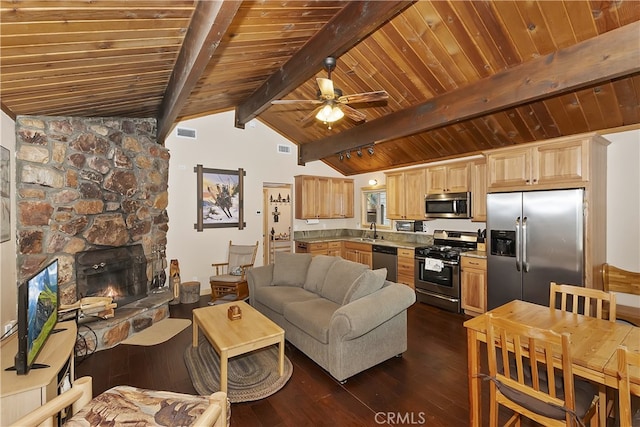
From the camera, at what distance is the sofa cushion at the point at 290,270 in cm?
429

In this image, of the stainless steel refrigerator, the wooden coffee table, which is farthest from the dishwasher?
the wooden coffee table

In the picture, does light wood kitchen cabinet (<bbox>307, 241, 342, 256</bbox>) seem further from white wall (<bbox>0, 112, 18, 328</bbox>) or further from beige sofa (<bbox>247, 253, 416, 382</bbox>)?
white wall (<bbox>0, 112, 18, 328</bbox>)

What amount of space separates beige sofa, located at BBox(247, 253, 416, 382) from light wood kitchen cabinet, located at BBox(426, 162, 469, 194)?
2.52 m

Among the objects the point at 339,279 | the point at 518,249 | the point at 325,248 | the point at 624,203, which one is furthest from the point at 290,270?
the point at 624,203

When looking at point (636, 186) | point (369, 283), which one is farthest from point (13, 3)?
point (636, 186)

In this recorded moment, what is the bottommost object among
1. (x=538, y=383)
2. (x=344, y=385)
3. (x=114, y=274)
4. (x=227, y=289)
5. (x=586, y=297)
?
(x=344, y=385)

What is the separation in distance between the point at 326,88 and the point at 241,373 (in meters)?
2.91

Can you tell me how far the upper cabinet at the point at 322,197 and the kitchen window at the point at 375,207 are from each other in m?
0.39

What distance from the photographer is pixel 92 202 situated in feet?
12.7

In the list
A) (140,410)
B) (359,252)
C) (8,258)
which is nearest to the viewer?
(140,410)

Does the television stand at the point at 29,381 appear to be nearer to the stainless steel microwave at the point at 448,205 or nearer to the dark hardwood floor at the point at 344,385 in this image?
the dark hardwood floor at the point at 344,385

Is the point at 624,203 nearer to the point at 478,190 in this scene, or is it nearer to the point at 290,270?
the point at 478,190

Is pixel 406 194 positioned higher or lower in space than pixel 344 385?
higher

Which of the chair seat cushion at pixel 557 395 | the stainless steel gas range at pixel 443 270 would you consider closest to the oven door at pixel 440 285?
the stainless steel gas range at pixel 443 270
